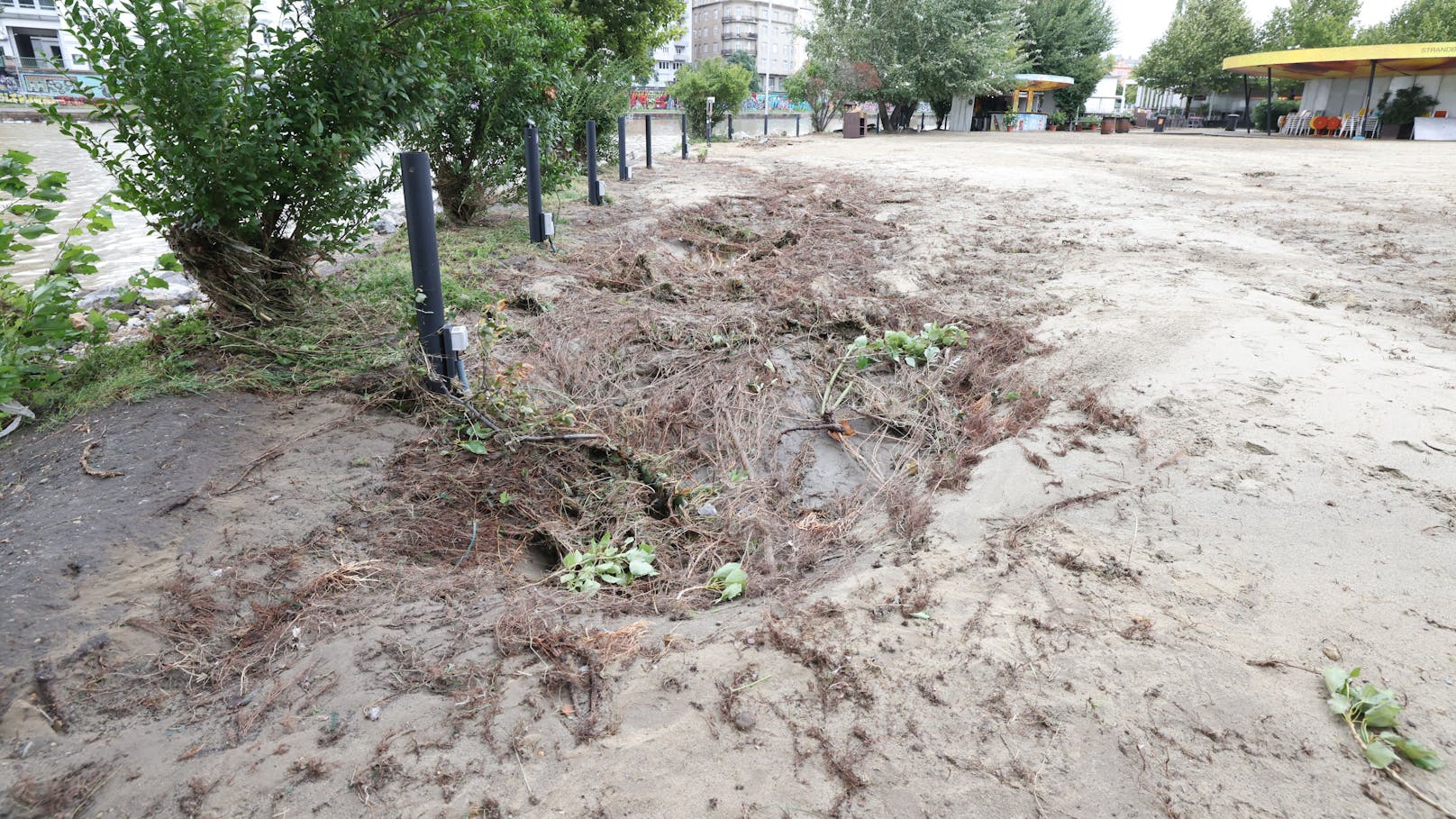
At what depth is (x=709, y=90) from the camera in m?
26.8

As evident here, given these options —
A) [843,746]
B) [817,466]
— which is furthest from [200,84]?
[843,746]

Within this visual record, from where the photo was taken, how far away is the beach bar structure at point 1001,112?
35.1 metres

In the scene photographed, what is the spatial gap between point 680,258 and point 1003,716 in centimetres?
613

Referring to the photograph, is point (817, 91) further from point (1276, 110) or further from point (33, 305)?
point (33, 305)

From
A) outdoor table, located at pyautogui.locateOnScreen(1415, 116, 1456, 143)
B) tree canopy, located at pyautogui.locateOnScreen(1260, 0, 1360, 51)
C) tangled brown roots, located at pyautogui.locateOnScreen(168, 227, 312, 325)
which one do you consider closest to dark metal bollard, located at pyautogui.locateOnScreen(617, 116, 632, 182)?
tangled brown roots, located at pyautogui.locateOnScreen(168, 227, 312, 325)

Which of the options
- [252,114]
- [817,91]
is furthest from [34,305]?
[817,91]

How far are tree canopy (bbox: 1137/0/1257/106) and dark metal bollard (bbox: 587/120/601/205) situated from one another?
43755mm

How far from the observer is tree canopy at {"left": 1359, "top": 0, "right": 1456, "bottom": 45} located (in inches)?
1437

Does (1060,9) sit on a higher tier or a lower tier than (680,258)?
higher

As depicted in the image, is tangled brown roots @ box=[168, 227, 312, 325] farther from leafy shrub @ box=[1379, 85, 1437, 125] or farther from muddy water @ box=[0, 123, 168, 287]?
leafy shrub @ box=[1379, 85, 1437, 125]

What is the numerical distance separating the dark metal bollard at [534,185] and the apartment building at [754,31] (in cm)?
9916

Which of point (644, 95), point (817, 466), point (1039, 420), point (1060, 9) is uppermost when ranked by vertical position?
point (1060, 9)

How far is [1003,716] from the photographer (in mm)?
2150

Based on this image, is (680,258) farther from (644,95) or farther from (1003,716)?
(644,95)
